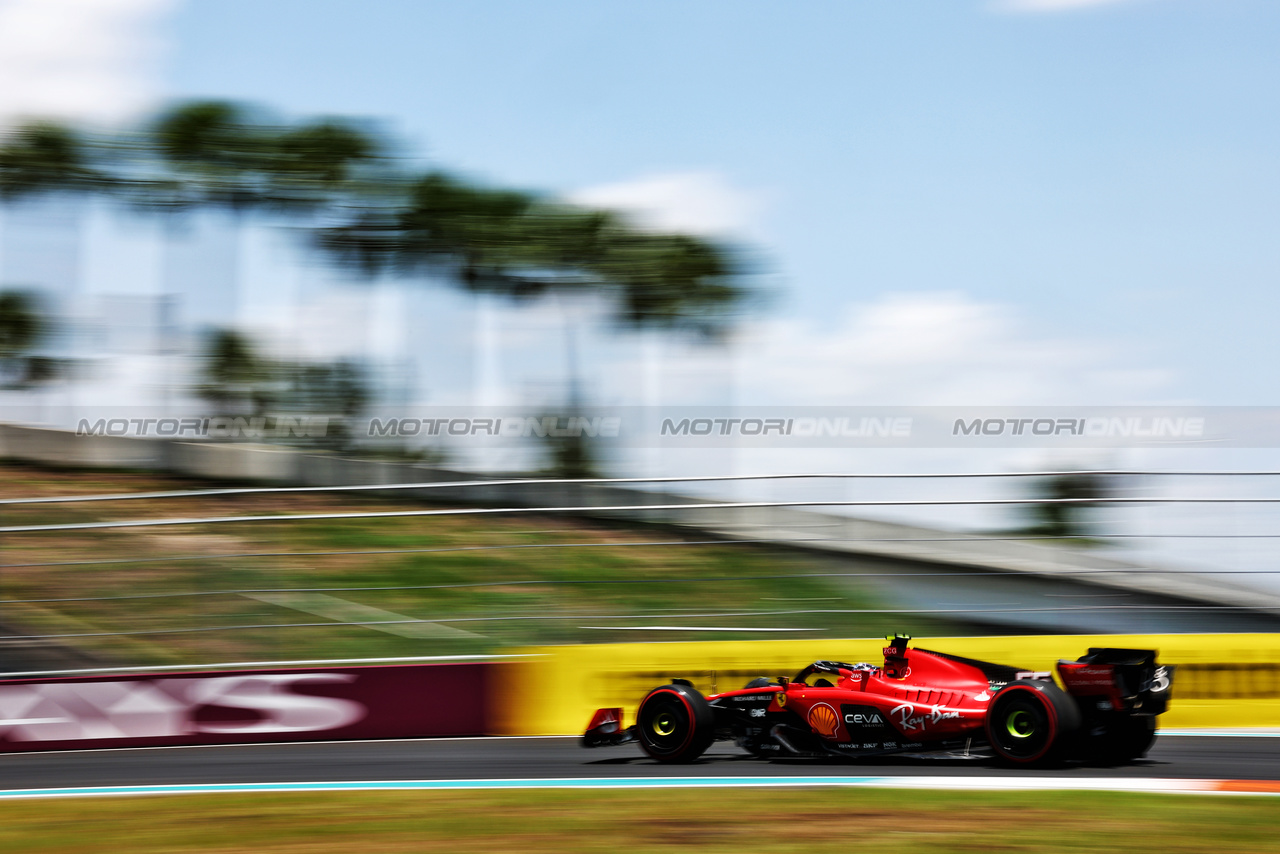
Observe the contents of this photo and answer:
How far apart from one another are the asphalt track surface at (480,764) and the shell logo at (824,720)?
8.6 inches

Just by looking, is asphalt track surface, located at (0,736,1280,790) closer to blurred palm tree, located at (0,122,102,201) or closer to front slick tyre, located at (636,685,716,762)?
front slick tyre, located at (636,685,716,762)

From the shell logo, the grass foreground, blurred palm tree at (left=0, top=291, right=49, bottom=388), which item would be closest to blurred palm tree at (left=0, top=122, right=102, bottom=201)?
blurred palm tree at (left=0, top=291, right=49, bottom=388)

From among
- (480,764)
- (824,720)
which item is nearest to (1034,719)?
(824,720)

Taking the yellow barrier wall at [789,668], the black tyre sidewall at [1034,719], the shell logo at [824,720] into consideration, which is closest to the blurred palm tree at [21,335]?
the yellow barrier wall at [789,668]

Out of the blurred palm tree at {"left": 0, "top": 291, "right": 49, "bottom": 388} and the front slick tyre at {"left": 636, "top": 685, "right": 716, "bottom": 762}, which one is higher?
the blurred palm tree at {"left": 0, "top": 291, "right": 49, "bottom": 388}

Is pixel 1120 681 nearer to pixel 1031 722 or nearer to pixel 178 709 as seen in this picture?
pixel 1031 722

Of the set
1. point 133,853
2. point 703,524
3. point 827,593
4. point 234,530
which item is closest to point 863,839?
point 133,853

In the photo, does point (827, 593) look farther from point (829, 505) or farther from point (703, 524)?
point (703, 524)

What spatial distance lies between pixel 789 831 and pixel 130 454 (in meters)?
13.5

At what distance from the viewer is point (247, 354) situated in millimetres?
16375

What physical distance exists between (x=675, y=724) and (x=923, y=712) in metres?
1.61

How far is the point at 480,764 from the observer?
327 inches

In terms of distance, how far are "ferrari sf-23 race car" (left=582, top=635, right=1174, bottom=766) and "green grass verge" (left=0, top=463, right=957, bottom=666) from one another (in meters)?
2.41

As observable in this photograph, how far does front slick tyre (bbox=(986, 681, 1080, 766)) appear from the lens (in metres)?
6.97
